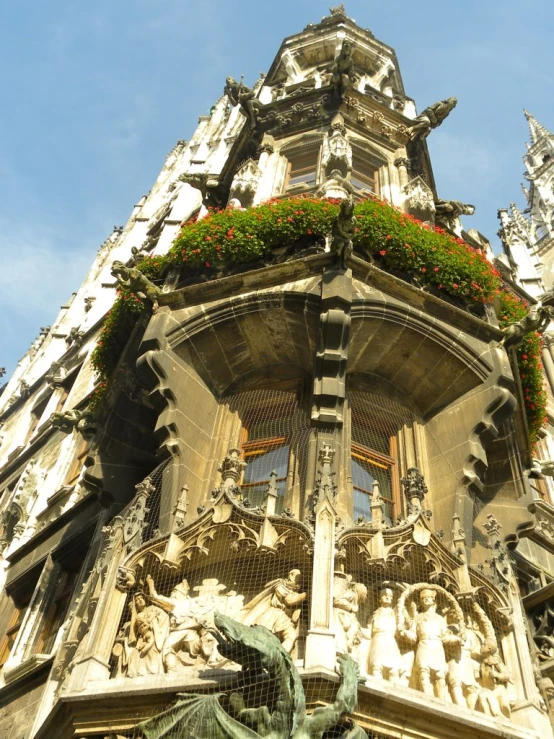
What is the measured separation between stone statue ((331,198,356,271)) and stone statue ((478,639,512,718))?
17.7 feet

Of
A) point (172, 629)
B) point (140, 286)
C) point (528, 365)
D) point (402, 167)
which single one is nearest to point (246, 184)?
point (402, 167)

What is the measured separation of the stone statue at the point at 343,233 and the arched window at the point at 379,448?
6.63 feet

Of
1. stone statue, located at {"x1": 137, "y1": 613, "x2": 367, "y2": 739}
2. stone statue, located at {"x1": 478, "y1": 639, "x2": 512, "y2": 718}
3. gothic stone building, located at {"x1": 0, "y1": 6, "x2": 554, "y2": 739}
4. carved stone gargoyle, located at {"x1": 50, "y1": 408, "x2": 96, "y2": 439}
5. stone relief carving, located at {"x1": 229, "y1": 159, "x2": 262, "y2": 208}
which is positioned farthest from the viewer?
stone relief carving, located at {"x1": 229, "y1": 159, "x2": 262, "y2": 208}

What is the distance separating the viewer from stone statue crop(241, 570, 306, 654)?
771cm

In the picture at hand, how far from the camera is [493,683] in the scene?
815 centimetres

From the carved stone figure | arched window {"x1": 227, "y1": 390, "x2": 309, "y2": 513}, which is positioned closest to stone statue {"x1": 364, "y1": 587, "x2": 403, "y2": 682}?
arched window {"x1": 227, "y1": 390, "x2": 309, "y2": 513}

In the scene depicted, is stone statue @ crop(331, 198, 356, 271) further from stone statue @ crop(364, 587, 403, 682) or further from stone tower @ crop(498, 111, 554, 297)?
stone tower @ crop(498, 111, 554, 297)

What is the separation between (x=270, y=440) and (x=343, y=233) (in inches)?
122

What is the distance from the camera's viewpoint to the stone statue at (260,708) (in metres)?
6.68

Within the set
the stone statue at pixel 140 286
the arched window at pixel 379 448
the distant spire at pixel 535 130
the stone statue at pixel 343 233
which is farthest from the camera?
the distant spire at pixel 535 130

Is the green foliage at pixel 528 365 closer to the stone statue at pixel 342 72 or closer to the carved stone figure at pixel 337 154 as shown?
the carved stone figure at pixel 337 154

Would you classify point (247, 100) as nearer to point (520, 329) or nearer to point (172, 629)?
point (520, 329)

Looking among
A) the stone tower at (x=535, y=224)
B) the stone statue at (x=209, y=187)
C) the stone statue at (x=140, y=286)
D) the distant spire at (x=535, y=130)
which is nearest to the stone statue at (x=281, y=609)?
the stone statue at (x=140, y=286)

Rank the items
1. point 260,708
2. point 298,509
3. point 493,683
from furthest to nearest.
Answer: point 298,509, point 493,683, point 260,708
